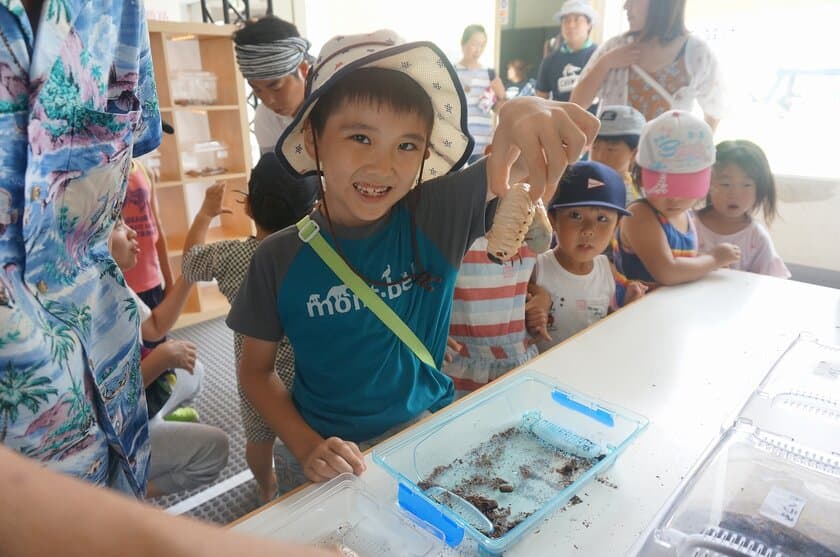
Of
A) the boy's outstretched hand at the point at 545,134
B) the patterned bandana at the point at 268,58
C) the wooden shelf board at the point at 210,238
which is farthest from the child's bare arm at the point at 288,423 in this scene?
the wooden shelf board at the point at 210,238

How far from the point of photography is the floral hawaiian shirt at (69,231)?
0.52 metres

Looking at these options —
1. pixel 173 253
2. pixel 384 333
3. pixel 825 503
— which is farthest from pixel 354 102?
pixel 173 253

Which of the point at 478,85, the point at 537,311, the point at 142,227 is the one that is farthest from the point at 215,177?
the point at 537,311

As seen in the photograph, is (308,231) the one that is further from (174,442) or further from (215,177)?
(215,177)

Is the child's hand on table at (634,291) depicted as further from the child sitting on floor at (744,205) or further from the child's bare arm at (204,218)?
the child's bare arm at (204,218)

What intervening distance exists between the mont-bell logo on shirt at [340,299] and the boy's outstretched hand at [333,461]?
22 cm

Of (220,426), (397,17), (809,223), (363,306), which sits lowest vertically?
(220,426)

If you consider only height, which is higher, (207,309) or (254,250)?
(254,250)

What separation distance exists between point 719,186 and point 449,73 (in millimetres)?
1333

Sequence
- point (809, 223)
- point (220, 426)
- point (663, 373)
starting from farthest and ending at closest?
point (809, 223), point (220, 426), point (663, 373)

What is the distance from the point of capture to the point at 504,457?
29.0 inches

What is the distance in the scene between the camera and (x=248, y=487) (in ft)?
5.15

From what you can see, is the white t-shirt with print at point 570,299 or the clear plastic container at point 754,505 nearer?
the clear plastic container at point 754,505

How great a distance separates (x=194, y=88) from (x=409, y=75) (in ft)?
7.48
